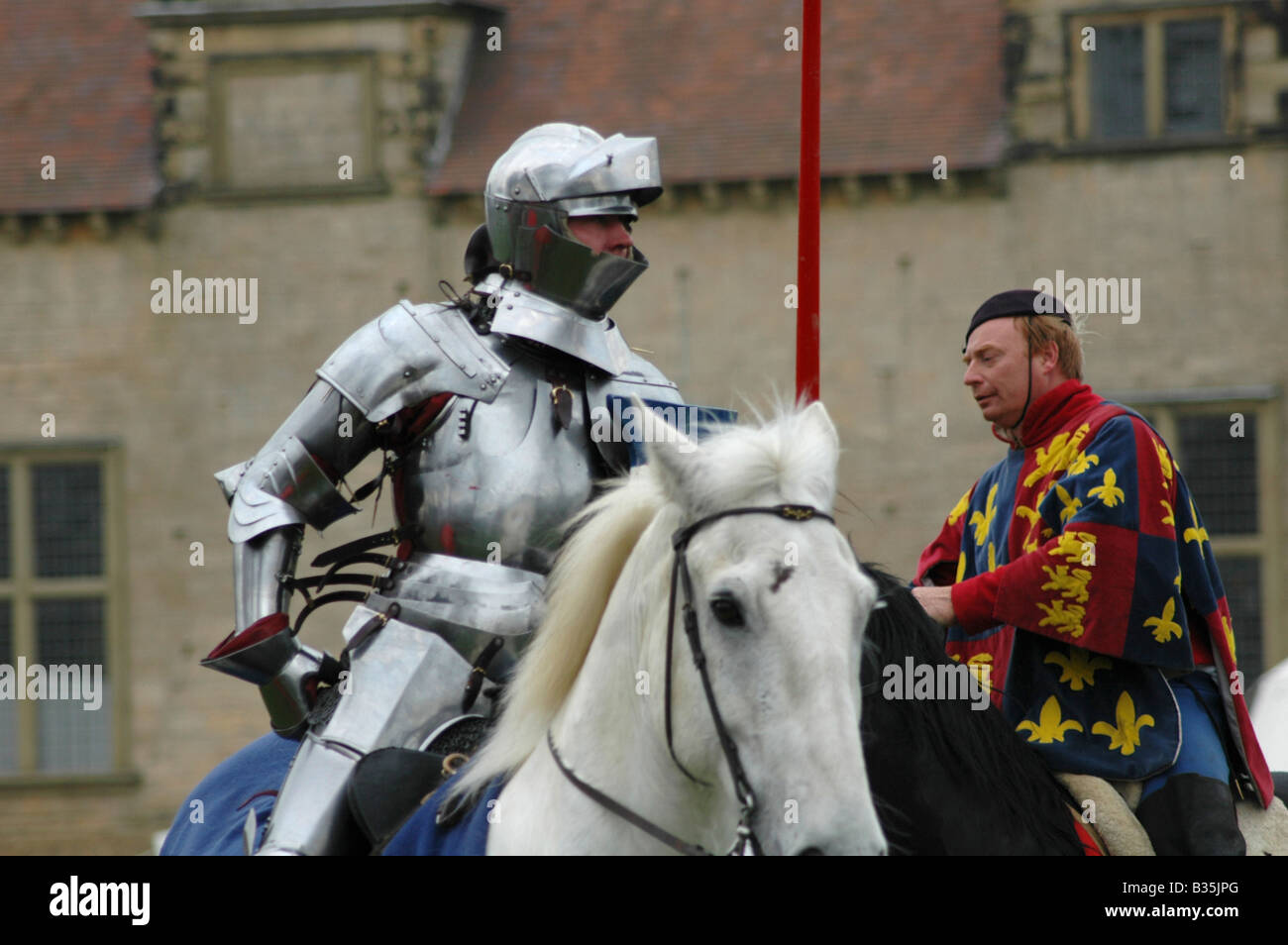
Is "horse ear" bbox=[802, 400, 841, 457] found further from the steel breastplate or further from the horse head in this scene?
the steel breastplate

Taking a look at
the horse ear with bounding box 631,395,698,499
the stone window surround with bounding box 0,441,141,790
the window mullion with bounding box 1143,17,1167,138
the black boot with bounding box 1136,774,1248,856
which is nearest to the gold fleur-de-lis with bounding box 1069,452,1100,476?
the black boot with bounding box 1136,774,1248,856

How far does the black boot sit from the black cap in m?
1.17

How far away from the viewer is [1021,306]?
4.88m

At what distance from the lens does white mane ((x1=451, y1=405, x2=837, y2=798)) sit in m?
3.61

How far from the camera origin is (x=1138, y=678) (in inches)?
187

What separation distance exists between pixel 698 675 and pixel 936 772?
1.13m

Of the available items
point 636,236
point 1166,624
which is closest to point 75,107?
point 636,236

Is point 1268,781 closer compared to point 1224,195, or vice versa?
point 1268,781

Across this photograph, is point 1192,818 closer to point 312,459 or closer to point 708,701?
point 708,701

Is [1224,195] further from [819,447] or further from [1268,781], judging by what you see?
[819,447]

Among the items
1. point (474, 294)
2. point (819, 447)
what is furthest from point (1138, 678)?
point (474, 294)

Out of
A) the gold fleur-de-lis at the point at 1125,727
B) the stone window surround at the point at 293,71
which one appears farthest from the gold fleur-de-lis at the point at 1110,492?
the stone window surround at the point at 293,71

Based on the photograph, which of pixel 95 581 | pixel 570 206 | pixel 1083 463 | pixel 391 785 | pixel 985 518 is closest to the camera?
pixel 391 785

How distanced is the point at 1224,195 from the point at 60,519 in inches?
439
